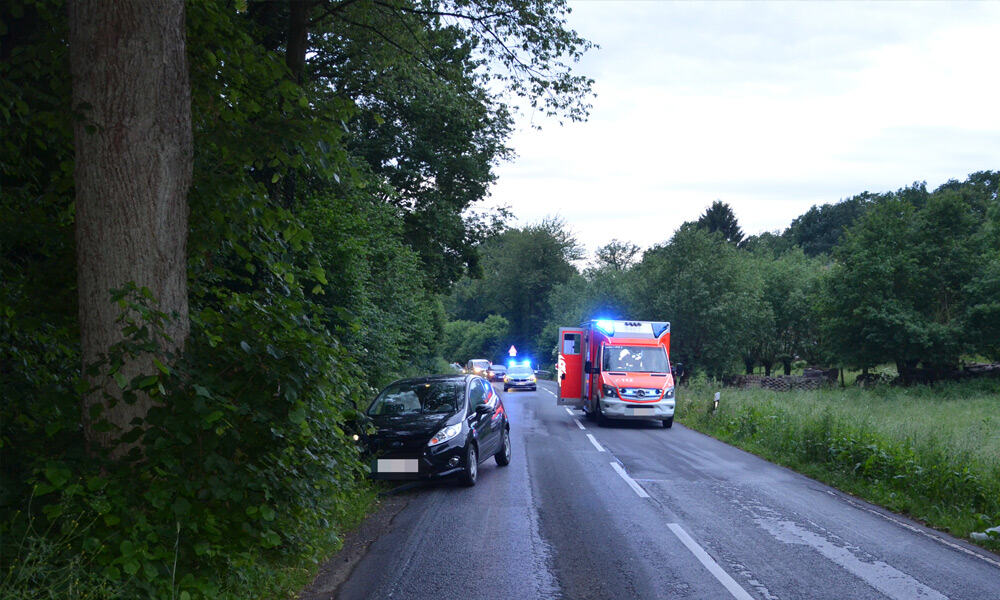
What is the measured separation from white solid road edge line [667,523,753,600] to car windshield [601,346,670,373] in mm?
13171

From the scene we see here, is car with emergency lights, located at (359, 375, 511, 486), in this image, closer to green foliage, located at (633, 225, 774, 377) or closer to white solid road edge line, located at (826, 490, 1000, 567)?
white solid road edge line, located at (826, 490, 1000, 567)

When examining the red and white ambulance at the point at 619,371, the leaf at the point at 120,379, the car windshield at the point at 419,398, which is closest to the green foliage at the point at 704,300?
the red and white ambulance at the point at 619,371

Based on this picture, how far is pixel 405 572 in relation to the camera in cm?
641

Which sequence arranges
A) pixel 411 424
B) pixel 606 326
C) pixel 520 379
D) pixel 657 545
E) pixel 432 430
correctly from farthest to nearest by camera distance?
pixel 520 379 < pixel 606 326 < pixel 411 424 < pixel 432 430 < pixel 657 545

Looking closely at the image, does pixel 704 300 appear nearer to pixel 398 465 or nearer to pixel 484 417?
pixel 484 417

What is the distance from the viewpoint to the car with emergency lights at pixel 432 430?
10359mm

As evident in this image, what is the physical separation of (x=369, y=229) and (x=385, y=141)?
10.7 m

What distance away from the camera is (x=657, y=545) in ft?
24.2

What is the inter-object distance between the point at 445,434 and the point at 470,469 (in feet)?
2.49

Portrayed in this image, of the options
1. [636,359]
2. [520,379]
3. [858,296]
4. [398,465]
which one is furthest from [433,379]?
[858,296]

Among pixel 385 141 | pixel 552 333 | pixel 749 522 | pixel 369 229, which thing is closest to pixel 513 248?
pixel 552 333

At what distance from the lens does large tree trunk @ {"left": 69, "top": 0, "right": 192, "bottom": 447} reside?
487 cm

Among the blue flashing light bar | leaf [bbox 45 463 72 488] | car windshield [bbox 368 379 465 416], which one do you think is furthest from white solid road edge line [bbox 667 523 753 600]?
the blue flashing light bar

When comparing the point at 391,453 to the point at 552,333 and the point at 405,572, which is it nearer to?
the point at 405,572
